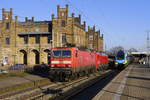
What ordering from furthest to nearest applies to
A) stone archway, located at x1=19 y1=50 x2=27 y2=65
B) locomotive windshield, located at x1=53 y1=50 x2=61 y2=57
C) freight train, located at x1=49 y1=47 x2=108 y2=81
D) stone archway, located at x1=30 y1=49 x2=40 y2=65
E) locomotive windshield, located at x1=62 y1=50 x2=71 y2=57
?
stone archway, located at x1=19 y1=50 x2=27 y2=65 → stone archway, located at x1=30 y1=49 x2=40 y2=65 → locomotive windshield, located at x1=53 y1=50 x2=61 y2=57 → locomotive windshield, located at x1=62 y1=50 x2=71 y2=57 → freight train, located at x1=49 y1=47 x2=108 y2=81

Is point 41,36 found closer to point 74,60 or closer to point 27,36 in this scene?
point 27,36

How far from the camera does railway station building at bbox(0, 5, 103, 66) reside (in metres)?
64.2

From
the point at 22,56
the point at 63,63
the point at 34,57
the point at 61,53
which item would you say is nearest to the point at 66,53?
the point at 61,53

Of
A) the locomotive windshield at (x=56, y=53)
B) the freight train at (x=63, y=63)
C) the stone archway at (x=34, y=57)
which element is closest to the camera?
the freight train at (x=63, y=63)

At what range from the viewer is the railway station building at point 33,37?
64.2 metres

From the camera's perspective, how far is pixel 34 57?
66812mm

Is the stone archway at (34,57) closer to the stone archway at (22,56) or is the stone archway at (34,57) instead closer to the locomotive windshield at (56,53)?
the stone archway at (22,56)

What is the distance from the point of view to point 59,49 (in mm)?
26438

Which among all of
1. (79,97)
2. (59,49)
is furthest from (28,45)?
(79,97)

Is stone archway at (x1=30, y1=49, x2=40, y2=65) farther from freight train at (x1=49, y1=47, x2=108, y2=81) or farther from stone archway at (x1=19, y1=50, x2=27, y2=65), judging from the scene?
freight train at (x1=49, y1=47, x2=108, y2=81)

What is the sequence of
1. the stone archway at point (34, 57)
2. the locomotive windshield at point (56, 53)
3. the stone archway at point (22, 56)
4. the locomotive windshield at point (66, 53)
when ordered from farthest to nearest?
the stone archway at point (22, 56) < the stone archway at point (34, 57) < the locomotive windshield at point (56, 53) < the locomotive windshield at point (66, 53)

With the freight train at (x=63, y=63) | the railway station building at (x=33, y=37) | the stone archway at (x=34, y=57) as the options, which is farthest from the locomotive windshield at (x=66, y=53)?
the stone archway at (x=34, y=57)

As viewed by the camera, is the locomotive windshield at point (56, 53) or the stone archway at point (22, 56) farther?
the stone archway at point (22, 56)

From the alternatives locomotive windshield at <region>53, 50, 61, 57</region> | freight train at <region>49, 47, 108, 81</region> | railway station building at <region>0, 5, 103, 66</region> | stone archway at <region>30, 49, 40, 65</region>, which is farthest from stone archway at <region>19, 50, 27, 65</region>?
locomotive windshield at <region>53, 50, 61, 57</region>
